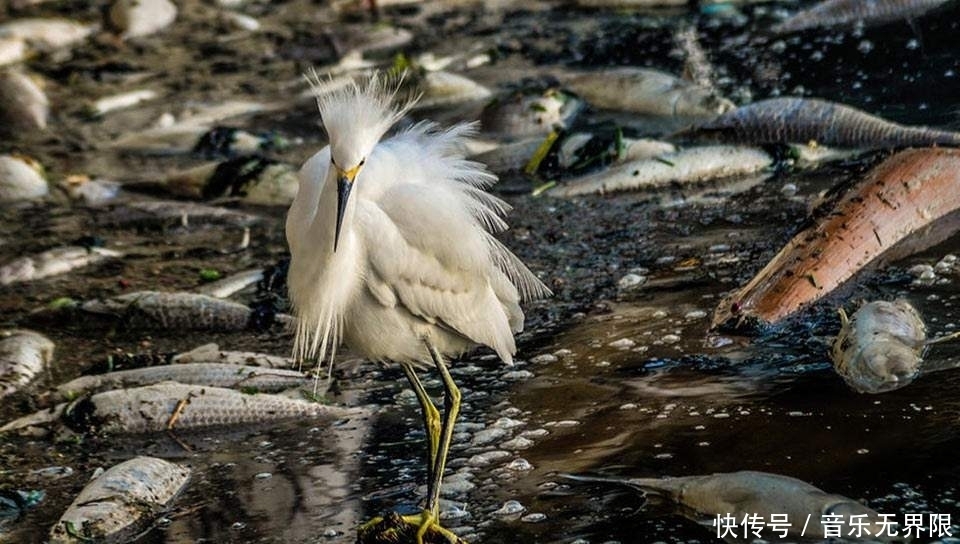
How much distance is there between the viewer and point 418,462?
530 centimetres

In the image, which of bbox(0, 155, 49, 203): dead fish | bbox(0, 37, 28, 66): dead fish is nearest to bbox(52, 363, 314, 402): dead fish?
bbox(0, 155, 49, 203): dead fish

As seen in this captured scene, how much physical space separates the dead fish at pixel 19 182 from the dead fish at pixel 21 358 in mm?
3144

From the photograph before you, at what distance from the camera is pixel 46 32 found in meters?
15.1

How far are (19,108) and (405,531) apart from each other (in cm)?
858

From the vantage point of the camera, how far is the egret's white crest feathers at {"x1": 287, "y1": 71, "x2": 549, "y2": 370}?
457cm

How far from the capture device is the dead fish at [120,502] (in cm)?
481

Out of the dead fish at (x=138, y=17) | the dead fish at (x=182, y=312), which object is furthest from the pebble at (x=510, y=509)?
the dead fish at (x=138, y=17)

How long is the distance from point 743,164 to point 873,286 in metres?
2.25

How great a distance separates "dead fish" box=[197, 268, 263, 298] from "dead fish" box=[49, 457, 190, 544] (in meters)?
2.24

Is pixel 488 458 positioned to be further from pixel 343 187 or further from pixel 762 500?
pixel 343 187

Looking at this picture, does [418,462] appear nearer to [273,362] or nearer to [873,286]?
[273,362]

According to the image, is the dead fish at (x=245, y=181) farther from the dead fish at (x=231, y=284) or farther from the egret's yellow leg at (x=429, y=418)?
the egret's yellow leg at (x=429, y=418)

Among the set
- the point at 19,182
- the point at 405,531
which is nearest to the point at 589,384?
the point at 405,531

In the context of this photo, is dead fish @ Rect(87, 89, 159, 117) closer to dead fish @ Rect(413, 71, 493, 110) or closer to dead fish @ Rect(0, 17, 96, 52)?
dead fish @ Rect(0, 17, 96, 52)
